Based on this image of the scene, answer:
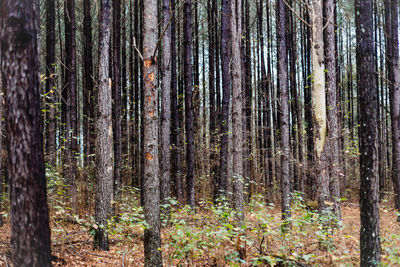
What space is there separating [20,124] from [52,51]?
894 centimetres

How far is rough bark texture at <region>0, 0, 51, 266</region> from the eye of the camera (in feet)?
11.1

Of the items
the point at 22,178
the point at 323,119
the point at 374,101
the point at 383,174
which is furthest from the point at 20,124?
the point at 383,174

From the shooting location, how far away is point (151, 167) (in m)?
5.44

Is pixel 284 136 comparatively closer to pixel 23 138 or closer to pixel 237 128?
pixel 237 128

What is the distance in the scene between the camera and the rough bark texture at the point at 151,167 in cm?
534

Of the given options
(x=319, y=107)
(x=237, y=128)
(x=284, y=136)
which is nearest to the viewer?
(x=319, y=107)

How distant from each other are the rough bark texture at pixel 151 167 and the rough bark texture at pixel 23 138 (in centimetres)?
207

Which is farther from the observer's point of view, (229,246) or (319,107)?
(229,246)

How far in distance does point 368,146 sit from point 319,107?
218cm

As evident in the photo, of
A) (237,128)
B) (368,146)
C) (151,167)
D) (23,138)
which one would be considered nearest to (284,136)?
(237,128)

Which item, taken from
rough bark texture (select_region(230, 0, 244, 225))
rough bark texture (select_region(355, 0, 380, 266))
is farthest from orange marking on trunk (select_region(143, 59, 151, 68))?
rough bark texture (select_region(355, 0, 380, 266))

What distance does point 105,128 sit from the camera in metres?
7.17

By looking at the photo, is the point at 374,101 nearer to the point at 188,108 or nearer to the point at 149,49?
the point at 149,49

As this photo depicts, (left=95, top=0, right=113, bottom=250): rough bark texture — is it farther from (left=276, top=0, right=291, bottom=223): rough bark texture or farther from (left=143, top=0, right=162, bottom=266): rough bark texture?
(left=276, top=0, right=291, bottom=223): rough bark texture
